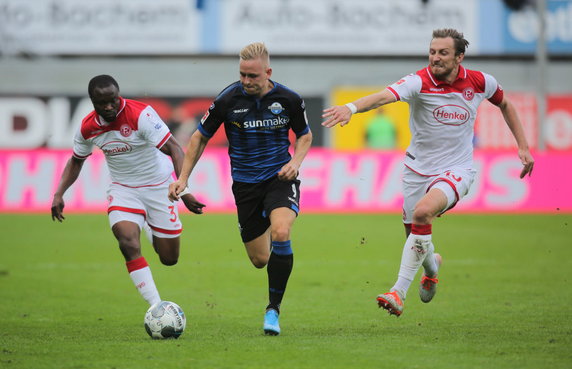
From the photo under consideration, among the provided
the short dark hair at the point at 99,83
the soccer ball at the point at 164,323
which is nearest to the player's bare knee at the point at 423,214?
the soccer ball at the point at 164,323

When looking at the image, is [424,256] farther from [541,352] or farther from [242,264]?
[242,264]

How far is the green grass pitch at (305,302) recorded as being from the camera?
7152 millimetres

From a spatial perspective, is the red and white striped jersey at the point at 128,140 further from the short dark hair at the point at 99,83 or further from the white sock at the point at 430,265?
the white sock at the point at 430,265

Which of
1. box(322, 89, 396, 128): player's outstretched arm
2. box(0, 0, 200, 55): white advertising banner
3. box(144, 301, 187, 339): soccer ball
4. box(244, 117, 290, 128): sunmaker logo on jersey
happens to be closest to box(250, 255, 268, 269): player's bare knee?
box(144, 301, 187, 339): soccer ball

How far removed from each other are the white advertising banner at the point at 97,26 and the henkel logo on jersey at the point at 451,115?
24.1m

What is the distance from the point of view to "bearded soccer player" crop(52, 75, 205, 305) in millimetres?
8445

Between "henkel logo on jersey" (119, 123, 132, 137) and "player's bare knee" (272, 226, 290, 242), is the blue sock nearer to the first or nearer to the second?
"player's bare knee" (272, 226, 290, 242)

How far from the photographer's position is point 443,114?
349 inches

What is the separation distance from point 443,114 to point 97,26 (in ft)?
81.8

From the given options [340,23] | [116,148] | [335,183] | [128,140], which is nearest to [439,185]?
[128,140]

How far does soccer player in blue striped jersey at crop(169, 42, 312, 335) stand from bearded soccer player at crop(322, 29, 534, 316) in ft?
3.03

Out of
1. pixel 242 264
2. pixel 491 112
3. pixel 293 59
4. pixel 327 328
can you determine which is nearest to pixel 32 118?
pixel 293 59

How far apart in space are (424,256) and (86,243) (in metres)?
9.47

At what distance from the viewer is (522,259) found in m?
14.4
